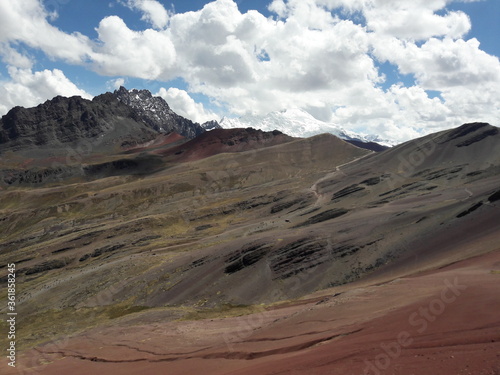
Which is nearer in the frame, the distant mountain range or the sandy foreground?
the sandy foreground

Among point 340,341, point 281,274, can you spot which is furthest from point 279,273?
point 340,341

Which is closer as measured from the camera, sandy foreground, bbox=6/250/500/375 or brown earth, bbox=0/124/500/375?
sandy foreground, bbox=6/250/500/375

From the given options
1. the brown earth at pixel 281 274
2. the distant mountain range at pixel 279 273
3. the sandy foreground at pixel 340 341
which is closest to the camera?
the sandy foreground at pixel 340 341

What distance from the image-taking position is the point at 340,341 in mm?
15977

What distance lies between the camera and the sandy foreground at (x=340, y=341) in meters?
12.4

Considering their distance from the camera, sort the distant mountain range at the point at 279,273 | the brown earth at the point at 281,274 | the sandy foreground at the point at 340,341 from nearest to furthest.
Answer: the sandy foreground at the point at 340,341 < the brown earth at the point at 281,274 < the distant mountain range at the point at 279,273

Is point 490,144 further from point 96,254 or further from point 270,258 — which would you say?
point 96,254

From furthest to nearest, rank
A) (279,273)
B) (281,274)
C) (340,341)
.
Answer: (279,273) < (281,274) < (340,341)

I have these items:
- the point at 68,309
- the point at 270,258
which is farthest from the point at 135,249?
the point at 270,258

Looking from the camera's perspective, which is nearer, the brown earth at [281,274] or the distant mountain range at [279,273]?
the brown earth at [281,274]

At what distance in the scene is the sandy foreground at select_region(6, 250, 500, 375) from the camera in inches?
488

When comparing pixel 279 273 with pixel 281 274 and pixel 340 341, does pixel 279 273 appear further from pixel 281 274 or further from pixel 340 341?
pixel 340 341

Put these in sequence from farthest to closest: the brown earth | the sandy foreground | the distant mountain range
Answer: the distant mountain range → the brown earth → the sandy foreground

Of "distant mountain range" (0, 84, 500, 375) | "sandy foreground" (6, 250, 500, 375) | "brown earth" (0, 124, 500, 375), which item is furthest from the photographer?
"distant mountain range" (0, 84, 500, 375)
